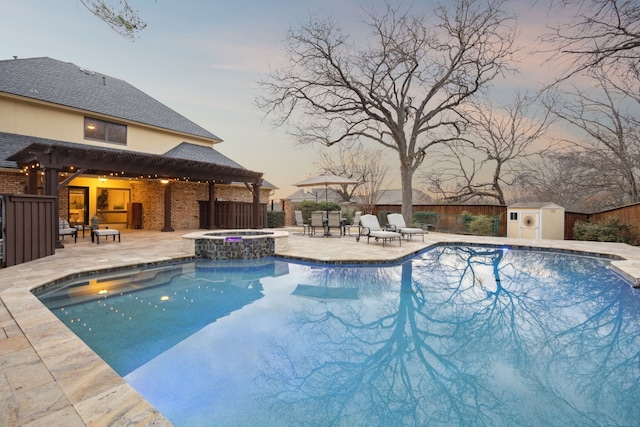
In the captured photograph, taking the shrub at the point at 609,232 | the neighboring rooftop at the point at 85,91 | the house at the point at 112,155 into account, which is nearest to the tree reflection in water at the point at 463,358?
the shrub at the point at 609,232

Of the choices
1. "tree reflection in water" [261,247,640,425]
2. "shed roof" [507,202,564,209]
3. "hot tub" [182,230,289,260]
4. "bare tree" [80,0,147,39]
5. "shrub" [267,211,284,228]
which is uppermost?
"bare tree" [80,0,147,39]

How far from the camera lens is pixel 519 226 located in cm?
1488

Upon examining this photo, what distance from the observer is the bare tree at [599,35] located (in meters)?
5.91

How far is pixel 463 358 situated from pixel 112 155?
37.7 feet

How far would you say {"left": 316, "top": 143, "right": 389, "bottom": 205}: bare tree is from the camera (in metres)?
27.9

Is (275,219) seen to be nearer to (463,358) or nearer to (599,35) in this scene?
(599,35)

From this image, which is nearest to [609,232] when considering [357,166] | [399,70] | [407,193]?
[407,193]

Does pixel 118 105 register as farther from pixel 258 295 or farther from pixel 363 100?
pixel 258 295

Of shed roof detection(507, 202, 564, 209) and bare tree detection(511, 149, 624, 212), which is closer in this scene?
shed roof detection(507, 202, 564, 209)

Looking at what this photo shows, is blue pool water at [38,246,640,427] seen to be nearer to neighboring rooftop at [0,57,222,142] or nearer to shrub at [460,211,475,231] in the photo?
shrub at [460,211,475,231]

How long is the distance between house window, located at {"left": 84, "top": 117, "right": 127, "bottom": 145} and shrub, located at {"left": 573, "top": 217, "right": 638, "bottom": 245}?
20.9 metres

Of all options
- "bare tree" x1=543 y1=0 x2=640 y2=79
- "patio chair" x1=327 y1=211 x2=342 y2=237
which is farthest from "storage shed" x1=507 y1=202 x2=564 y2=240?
"bare tree" x1=543 y1=0 x2=640 y2=79

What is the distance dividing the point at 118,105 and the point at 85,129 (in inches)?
92.2

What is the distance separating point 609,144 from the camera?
16688mm
